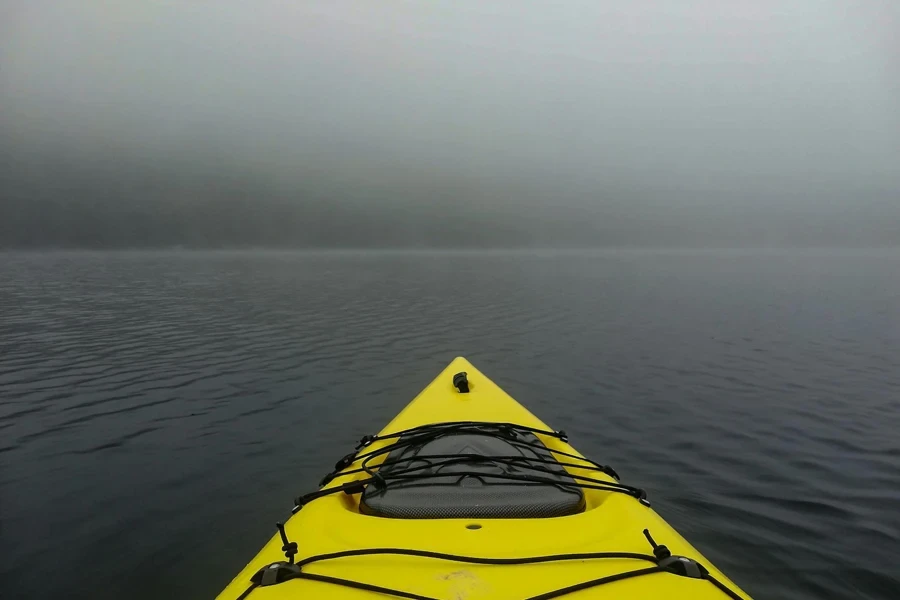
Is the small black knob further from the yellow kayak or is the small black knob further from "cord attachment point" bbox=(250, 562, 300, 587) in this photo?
"cord attachment point" bbox=(250, 562, 300, 587)

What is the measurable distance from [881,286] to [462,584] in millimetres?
44642

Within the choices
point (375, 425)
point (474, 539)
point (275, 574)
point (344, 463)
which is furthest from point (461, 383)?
point (275, 574)

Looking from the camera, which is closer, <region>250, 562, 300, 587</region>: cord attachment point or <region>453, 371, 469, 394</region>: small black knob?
<region>250, 562, 300, 587</region>: cord attachment point

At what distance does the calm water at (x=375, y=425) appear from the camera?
480 cm

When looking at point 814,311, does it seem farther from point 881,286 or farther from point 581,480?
point 581,480

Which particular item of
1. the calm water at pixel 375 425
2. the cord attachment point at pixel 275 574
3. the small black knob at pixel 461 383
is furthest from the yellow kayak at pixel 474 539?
the small black knob at pixel 461 383

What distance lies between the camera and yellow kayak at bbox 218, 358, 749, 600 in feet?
7.66

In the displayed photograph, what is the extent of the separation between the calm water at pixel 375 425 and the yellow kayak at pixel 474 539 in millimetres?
2057

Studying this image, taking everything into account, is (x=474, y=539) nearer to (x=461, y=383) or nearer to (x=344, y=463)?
(x=344, y=463)

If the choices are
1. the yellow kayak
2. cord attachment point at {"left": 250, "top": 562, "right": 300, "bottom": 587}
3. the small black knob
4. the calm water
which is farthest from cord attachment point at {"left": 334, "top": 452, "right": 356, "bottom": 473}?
the small black knob

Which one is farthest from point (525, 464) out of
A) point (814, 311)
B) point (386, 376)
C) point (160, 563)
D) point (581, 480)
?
point (814, 311)

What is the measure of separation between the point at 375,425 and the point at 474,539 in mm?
6116

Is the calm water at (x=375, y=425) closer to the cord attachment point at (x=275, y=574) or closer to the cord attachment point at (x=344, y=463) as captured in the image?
the cord attachment point at (x=344, y=463)

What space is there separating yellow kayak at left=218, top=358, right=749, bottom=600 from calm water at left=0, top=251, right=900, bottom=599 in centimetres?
206
